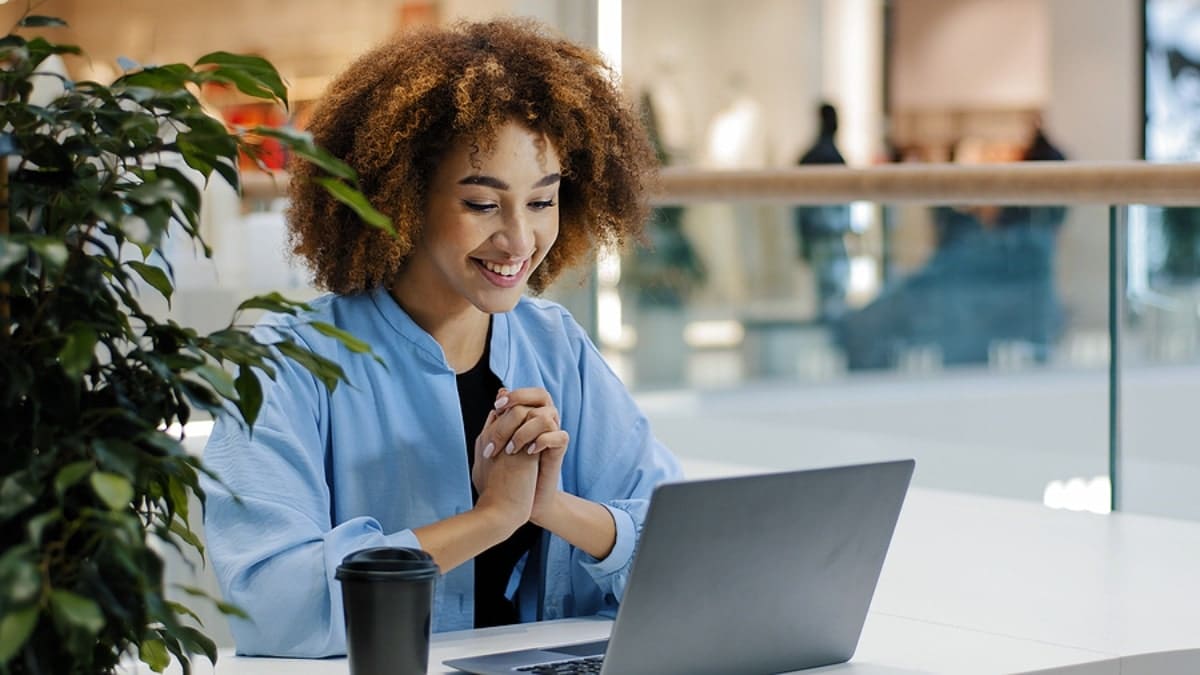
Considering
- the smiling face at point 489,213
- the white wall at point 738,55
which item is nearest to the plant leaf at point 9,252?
the smiling face at point 489,213

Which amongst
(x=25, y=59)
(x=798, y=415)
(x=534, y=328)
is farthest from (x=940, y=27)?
(x=25, y=59)

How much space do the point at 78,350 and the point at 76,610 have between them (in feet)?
0.49

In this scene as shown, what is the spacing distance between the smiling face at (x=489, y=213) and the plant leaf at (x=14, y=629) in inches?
35.3

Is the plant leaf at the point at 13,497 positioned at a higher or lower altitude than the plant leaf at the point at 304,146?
lower

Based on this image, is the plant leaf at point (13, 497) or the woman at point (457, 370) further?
the woman at point (457, 370)

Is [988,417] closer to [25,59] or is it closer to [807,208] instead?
[807,208]

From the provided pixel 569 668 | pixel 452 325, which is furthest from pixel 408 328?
→ pixel 569 668

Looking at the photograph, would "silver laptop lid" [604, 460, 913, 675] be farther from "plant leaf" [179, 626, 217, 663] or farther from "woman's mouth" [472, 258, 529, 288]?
"woman's mouth" [472, 258, 529, 288]

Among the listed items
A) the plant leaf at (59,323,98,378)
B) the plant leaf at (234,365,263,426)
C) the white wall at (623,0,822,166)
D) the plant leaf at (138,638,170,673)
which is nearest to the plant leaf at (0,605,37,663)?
the plant leaf at (59,323,98,378)

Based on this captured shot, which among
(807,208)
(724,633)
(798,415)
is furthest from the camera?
(798,415)

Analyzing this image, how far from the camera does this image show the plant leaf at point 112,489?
34.5 inches

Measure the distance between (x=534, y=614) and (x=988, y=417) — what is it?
3694mm

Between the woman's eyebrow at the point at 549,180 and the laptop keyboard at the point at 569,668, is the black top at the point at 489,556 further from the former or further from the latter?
the laptop keyboard at the point at 569,668

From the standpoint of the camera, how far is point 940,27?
486 inches
